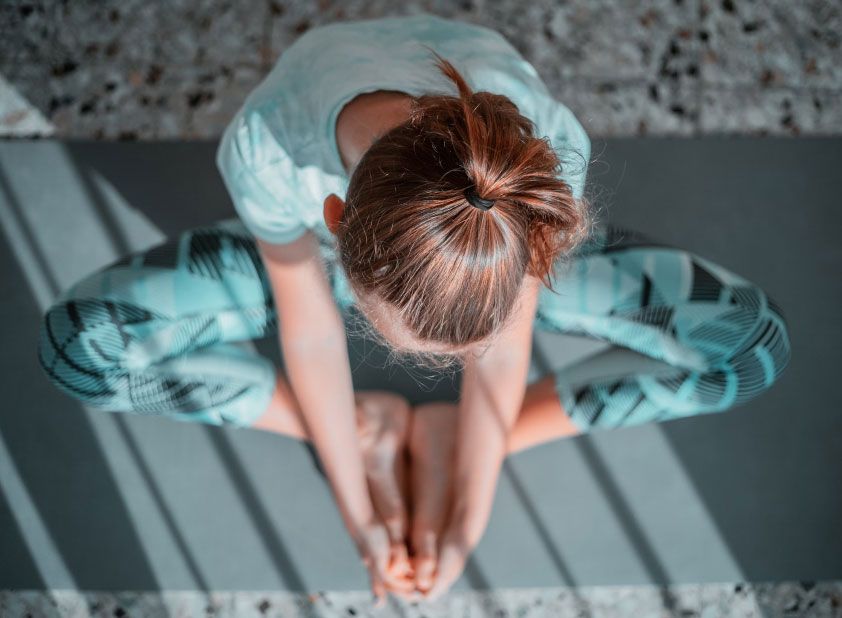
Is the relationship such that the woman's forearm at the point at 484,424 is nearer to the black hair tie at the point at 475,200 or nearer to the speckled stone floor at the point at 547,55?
the black hair tie at the point at 475,200

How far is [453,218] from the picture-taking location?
0.55 meters

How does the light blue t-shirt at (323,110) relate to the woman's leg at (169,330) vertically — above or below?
above

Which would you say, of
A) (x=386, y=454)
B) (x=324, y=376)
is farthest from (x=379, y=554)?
(x=324, y=376)

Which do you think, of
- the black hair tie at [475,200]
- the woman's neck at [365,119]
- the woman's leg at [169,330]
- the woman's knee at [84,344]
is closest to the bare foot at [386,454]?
the woman's leg at [169,330]

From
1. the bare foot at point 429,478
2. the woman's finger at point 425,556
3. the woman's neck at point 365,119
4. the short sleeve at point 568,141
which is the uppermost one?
the woman's neck at point 365,119

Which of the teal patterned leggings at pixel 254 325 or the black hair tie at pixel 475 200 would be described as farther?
the teal patterned leggings at pixel 254 325

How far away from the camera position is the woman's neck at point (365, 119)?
0.70 metres

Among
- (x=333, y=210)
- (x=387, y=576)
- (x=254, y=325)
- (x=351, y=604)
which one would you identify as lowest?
(x=351, y=604)

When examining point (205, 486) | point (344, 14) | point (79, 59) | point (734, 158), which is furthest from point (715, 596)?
point (79, 59)

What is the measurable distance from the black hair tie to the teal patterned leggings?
42 cm

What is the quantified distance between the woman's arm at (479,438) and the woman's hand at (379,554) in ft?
0.15

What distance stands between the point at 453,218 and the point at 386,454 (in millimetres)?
615

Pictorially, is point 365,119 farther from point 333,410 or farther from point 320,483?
point 320,483

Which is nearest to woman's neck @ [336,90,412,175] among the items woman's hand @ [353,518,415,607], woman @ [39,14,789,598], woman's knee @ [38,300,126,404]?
woman @ [39,14,789,598]
